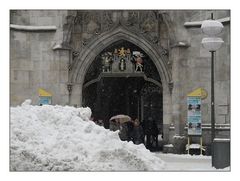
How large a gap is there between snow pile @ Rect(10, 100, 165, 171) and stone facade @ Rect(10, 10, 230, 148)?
4.34 m

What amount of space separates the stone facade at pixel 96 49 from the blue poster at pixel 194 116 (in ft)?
0.60

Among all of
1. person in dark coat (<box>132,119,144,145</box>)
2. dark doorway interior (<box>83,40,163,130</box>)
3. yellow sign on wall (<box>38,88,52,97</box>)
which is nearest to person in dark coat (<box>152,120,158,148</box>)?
dark doorway interior (<box>83,40,163,130</box>)

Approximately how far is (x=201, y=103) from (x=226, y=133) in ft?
5.40

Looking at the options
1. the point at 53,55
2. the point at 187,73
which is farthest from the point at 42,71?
the point at 187,73

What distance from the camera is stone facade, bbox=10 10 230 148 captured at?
677 inches

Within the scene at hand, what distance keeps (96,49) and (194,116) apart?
12.0ft

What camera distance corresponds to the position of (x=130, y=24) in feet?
58.2

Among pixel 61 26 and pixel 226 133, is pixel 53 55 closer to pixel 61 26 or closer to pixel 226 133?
pixel 61 26

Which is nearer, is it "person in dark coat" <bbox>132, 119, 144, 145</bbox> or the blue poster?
"person in dark coat" <bbox>132, 119, 144, 145</bbox>

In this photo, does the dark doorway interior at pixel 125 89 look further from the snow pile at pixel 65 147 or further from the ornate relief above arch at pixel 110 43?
the snow pile at pixel 65 147

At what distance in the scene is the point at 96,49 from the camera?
17.9m

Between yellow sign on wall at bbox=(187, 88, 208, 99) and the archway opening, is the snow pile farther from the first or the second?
yellow sign on wall at bbox=(187, 88, 208, 99)

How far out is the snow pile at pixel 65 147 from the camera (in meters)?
11.6

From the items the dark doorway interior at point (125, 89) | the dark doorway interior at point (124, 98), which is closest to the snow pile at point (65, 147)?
the dark doorway interior at point (124, 98)
